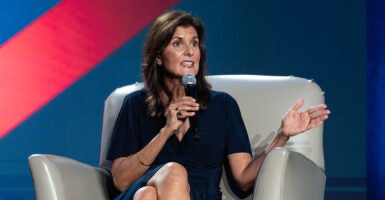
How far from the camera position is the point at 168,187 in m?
2.05

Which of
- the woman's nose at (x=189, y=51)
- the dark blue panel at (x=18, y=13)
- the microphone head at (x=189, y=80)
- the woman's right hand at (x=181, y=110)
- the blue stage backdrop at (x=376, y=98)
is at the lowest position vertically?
the blue stage backdrop at (x=376, y=98)

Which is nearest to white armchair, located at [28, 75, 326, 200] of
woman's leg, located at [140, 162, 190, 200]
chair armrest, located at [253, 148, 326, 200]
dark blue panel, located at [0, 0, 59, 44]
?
chair armrest, located at [253, 148, 326, 200]

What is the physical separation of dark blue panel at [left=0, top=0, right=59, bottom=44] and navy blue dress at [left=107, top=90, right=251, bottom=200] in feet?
4.16

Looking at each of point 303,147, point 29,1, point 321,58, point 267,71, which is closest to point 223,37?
point 267,71

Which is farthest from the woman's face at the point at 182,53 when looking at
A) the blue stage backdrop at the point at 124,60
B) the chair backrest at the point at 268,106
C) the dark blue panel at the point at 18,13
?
the dark blue panel at the point at 18,13

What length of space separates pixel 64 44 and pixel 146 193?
1725 mm

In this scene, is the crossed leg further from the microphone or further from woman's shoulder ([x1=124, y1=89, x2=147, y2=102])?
woman's shoulder ([x1=124, y1=89, x2=147, y2=102])

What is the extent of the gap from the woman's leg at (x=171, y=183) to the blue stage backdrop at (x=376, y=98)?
1648 millimetres

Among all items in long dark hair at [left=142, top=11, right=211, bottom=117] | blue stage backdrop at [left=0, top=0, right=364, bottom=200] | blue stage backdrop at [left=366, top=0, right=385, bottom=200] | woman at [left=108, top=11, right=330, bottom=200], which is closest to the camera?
woman at [left=108, top=11, right=330, bottom=200]

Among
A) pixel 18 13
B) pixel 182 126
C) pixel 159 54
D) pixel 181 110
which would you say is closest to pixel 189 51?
pixel 159 54

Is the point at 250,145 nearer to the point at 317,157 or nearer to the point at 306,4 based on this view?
the point at 317,157

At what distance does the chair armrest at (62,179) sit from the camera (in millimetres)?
2191

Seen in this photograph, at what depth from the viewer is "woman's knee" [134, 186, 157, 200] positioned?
206 cm

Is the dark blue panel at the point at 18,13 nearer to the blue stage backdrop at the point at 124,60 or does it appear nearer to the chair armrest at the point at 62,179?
the blue stage backdrop at the point at 124,60
